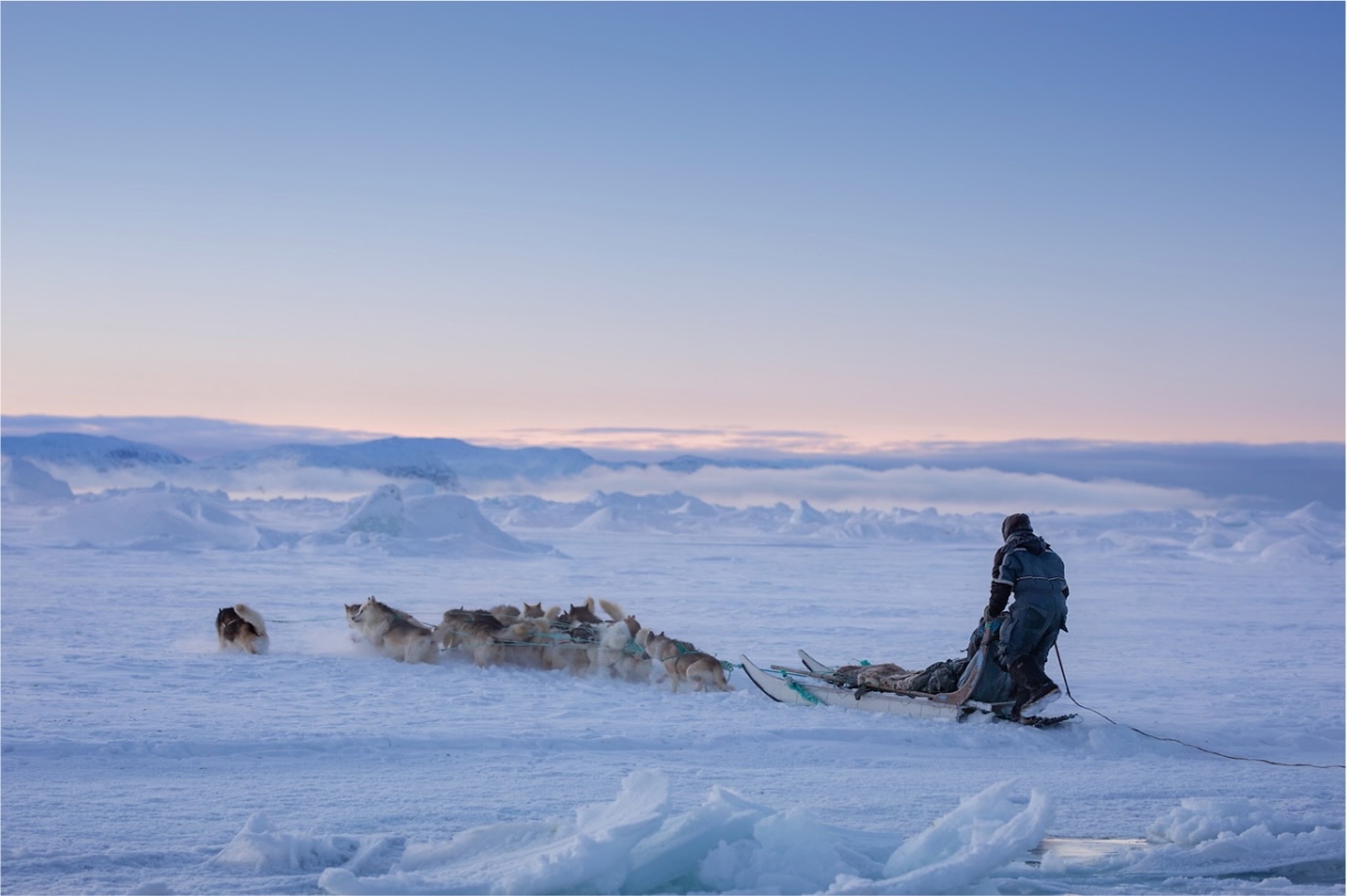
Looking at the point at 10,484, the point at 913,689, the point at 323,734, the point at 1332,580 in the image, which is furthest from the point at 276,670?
the point at 10,484

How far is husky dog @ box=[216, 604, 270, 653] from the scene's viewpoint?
28.9 feet

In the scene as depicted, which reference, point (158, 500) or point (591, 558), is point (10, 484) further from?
point (591, 558)

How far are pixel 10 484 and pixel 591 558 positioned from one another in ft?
82.0

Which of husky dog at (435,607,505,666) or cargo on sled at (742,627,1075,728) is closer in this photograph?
cargo on sled at (742,627,1075,728)

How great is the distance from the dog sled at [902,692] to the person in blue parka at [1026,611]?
0.08 metres

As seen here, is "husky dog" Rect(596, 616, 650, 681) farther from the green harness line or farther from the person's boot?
the person's boot

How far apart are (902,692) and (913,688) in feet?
0.25

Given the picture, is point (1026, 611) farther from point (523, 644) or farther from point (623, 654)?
point (523, 644)

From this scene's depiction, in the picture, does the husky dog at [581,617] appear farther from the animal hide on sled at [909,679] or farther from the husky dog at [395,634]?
the animal hide on sled at [909,679]

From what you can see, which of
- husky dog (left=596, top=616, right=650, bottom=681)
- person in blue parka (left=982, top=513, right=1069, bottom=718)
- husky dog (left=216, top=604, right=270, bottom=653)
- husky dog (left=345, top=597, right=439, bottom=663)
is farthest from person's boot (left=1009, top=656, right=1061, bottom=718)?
husky dog (left=216, top=604, right=270, bottom=653)

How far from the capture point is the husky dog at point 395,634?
8812mm

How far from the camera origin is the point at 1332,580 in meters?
22.3

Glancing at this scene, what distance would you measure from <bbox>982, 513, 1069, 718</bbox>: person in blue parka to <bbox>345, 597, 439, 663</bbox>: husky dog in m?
4.49

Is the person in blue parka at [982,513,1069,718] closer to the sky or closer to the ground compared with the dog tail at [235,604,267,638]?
closer to the sky
